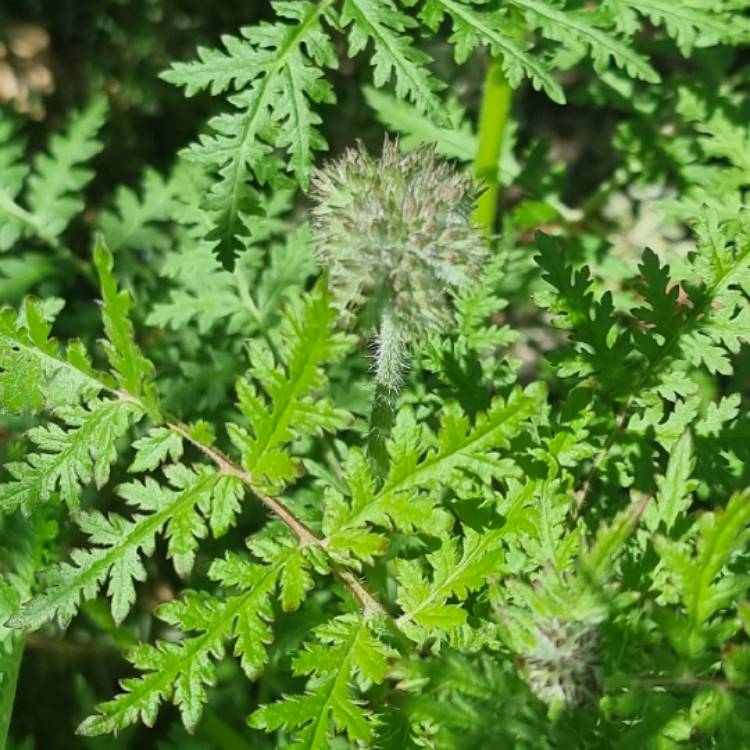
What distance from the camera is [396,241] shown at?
2248 mm

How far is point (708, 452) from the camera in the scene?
278 centimetres

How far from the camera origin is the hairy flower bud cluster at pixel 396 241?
7.39 feet

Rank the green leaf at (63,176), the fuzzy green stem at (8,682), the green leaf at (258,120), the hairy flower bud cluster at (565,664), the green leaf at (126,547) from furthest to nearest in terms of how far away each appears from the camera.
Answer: the green leaf at (63,176) → the green leaf at (258,120) → the fuzzy green stem at (8,682) → the green leaf at (126,547) → the hairy flower bud cluster at (565,664)

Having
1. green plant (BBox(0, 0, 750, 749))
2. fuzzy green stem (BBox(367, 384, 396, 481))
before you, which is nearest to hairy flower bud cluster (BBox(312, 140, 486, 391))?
green plant (BBox(0, 0, 750, 749))

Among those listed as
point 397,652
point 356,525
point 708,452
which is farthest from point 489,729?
point 708,452

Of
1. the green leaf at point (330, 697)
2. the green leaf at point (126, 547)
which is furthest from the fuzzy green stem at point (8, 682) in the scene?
the green leaf at point (330, 697)

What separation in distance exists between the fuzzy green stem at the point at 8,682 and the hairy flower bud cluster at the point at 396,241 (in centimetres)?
123

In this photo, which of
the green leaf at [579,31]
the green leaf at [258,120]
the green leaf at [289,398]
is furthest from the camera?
the green leaf at [579,31]

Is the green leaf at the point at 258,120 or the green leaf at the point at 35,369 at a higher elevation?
the green leaf at the point at 258,120

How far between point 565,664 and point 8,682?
143 centimetres

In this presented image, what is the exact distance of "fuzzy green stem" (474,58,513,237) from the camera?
3512 millimetres

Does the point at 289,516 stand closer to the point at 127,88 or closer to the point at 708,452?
the point at 708,452

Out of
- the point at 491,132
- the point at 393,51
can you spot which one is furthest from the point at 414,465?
the point at 491,132

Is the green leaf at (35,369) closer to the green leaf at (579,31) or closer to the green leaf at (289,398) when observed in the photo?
the green leaf at (289,398)
